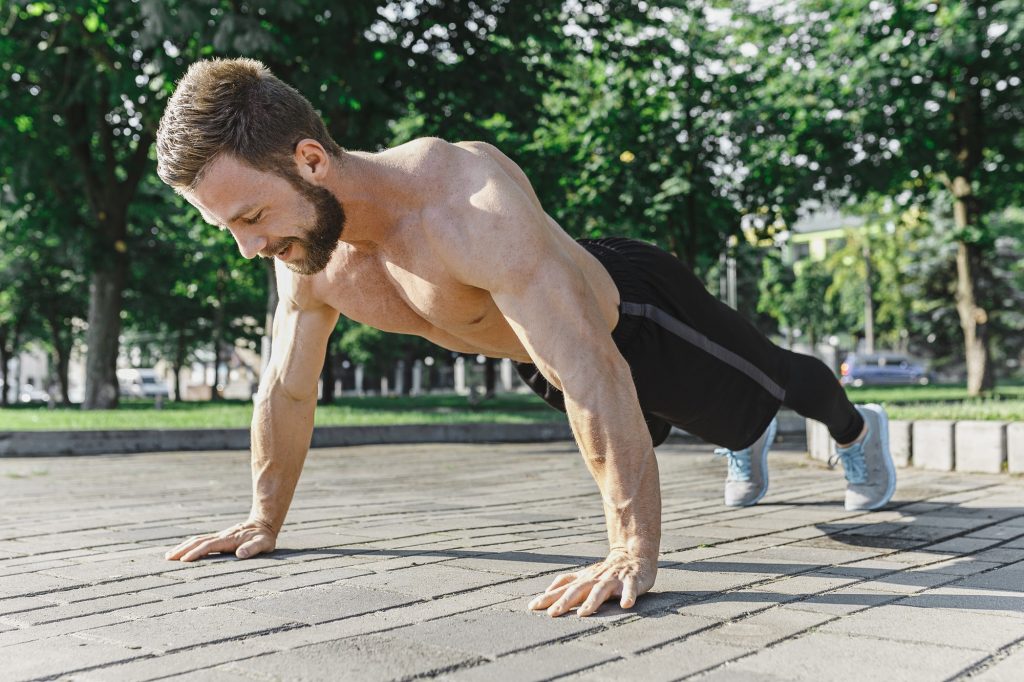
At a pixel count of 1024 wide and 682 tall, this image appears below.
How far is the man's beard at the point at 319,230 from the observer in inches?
115

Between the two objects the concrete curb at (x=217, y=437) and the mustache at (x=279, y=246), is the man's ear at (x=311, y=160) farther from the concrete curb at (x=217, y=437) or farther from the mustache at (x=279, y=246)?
the concrete curb at (x=217, y=437)

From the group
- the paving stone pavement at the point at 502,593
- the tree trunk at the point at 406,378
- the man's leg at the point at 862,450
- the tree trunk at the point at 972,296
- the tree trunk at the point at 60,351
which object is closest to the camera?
the paving stone pavement at the point at 502,593

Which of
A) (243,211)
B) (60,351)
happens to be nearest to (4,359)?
(60,351)

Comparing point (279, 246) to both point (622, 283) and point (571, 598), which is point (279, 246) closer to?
point (622, 283)

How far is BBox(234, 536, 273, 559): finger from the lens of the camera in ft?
11.7

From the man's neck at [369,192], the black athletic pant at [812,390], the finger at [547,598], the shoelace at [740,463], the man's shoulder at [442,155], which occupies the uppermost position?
the man's shoulder at [442,155]

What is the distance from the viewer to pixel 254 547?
3.60 metres

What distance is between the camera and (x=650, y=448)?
289 cm

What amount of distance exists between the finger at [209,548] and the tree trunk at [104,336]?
49.6ft

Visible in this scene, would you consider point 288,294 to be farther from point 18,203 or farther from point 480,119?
point 18,203

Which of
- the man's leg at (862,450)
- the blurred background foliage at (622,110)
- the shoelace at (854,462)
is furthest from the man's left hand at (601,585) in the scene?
the blurred background foliage at (622,110)

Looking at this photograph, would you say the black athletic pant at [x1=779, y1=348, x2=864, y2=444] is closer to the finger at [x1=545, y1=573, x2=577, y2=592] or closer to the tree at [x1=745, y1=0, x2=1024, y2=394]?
the finger at [x1=545, y1=573, x2=577, y2=592]

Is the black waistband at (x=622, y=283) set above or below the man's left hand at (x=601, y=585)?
above

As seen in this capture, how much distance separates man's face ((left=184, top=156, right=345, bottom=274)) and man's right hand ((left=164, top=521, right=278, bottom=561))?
1122 mm
